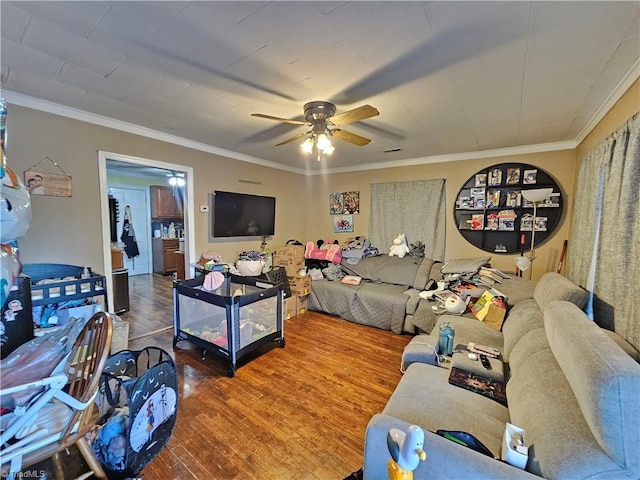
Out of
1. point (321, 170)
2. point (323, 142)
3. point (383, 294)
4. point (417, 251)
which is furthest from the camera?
point (321, 170)

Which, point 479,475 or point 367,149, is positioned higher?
point 367,149

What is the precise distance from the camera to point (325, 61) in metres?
1.67

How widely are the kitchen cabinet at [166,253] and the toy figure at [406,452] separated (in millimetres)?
6501

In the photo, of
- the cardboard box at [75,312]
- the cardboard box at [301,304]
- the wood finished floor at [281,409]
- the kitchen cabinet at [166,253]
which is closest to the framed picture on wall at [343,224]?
the cardboard box at [301,304]

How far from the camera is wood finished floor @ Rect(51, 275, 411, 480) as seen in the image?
5.08 feet

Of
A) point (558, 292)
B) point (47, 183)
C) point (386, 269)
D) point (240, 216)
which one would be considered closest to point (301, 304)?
point (386, 269)

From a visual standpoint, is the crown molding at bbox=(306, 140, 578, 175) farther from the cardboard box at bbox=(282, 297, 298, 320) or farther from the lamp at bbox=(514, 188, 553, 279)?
the cardboard box at bbox=(282, 297, 298, 320)

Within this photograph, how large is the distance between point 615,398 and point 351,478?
3.49 ft

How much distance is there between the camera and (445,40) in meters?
1.47

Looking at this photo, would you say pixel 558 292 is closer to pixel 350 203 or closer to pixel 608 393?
pixel 608 393

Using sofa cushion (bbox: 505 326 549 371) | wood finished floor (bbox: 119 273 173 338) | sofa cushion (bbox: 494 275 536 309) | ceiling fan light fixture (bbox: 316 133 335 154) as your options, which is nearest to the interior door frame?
wood finished floor (bbox: 119 273 173 338)

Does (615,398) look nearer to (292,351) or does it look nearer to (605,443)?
(605,443)

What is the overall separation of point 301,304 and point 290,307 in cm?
24

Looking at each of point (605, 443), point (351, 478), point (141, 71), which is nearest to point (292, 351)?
point (351, 478)
